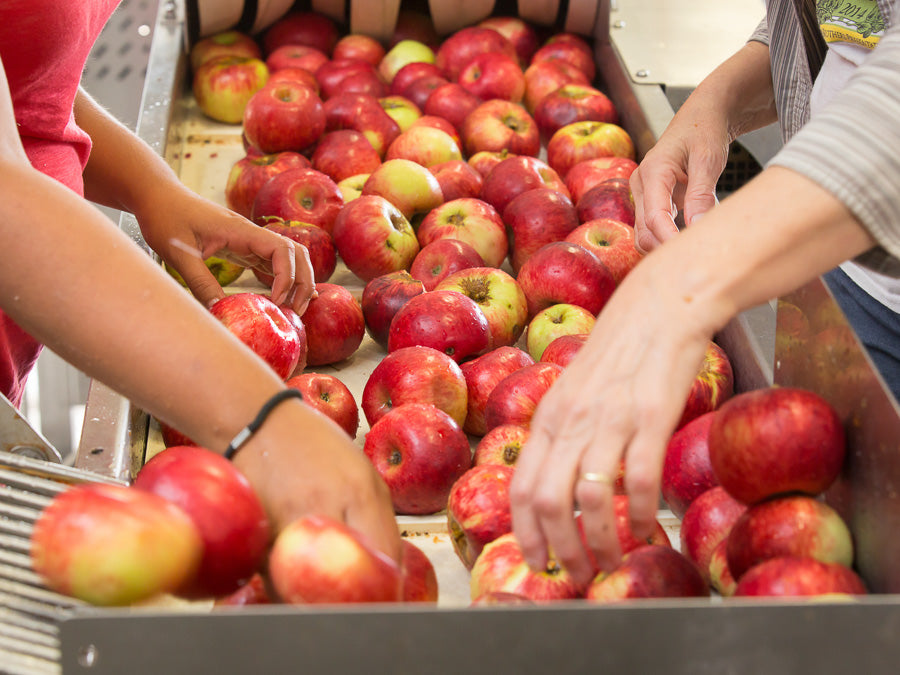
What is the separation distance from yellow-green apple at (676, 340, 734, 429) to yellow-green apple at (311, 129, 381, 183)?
119 cm

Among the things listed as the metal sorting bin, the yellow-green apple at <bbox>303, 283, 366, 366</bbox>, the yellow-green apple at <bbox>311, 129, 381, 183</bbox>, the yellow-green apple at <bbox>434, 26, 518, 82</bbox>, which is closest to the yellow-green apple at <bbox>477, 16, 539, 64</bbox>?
the yellow-green apple at <bbox>434, 26, 518, 82</bbox>

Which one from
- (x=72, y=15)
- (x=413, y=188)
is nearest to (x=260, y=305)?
(x=72, y=15)

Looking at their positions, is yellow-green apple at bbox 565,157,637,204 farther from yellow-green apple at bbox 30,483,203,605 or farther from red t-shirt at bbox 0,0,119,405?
yellow-green apple at bbox 30,483,203,605

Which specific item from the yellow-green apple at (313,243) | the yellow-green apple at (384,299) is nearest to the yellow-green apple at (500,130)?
the yellow-green apple at (313,243)

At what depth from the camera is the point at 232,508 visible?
84 centimetres

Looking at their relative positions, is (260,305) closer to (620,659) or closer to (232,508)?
(232,508)

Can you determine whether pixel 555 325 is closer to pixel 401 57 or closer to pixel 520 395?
pixel 520 395

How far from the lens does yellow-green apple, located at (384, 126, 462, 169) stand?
2.48m

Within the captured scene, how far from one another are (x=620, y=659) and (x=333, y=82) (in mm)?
2453

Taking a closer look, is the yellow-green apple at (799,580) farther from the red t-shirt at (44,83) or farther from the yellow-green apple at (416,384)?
the red t-shirt at (44,83)

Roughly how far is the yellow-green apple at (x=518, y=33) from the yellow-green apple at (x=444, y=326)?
169 centimetres

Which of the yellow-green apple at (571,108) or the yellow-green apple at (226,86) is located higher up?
the yellow-green apple at (571,108)

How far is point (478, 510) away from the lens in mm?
1255

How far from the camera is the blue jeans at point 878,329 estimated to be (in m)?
1.55
